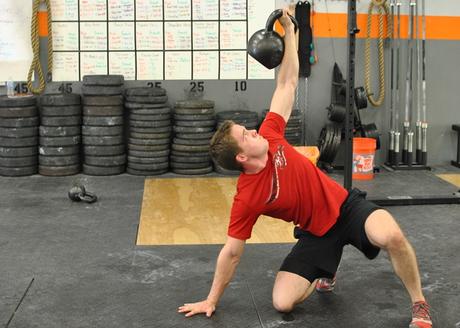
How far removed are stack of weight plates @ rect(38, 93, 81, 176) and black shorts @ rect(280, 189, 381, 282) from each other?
10.9 feet

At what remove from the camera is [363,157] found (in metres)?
5.53

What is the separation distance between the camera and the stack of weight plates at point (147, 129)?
5.65 metres

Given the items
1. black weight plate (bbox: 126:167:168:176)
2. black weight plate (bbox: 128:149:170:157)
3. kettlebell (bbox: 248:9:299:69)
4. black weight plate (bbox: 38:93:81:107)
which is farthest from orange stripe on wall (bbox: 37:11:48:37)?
kettlebell (bbox: 248:9:299:69)

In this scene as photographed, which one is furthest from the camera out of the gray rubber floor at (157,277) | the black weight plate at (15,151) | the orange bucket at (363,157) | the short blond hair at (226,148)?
the black weight plate at (15,151)

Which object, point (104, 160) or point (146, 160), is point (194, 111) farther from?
point (104, 160)

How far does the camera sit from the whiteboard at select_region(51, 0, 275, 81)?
5797mm

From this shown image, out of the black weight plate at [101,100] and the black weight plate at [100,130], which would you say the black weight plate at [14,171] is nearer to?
the black weight plate at [100,130]

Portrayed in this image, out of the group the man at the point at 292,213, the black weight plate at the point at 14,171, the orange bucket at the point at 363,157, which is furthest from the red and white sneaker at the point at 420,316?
the black weight plate at the point at 14,171

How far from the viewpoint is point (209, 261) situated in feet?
11.4

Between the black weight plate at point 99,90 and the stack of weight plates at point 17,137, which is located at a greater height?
the black weight plate at point 99,90

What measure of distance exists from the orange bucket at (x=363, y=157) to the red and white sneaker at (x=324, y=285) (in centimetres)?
265

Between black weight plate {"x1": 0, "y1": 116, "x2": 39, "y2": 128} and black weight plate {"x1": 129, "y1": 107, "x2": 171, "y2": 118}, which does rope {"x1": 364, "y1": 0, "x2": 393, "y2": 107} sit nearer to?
black weight plate {"x1": 129, "y1": 107, "x2": 171, "y2": 118}

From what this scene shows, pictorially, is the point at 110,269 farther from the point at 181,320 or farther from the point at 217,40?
the point at 217,40

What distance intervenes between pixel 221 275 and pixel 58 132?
11.2ft
